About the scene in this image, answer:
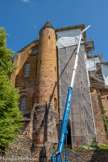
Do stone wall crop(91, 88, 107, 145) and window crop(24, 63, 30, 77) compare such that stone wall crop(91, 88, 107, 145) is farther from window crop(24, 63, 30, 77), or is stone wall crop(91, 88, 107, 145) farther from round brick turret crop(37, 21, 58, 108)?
window crop(24, 63, 30, 77)

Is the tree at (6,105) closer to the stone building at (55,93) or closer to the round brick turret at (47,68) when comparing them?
the stone building at (55,93)

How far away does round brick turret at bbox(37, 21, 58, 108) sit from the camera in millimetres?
15055

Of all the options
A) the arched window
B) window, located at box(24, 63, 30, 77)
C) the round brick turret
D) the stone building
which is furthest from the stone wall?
window, located at box(24, 63, 30, 77)

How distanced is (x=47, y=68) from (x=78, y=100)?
5004mm

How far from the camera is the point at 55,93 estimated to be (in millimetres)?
15844

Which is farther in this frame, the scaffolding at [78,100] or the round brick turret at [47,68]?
the round brick turret at [47,68]

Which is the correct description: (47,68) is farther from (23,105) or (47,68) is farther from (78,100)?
(23,105)

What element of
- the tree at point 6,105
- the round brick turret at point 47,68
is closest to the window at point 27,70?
the round brick turret at point 47,68

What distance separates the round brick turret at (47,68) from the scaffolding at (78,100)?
0.94 meters

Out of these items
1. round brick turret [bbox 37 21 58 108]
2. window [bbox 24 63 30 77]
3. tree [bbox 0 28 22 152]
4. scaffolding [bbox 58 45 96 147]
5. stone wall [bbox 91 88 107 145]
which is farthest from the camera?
window [bbox 24 63 30 77]

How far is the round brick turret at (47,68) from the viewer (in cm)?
1505

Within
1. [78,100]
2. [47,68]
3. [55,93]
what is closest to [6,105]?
[55,93]

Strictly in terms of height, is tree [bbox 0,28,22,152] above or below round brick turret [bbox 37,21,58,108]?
below

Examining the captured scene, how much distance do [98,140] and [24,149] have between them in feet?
25.4
